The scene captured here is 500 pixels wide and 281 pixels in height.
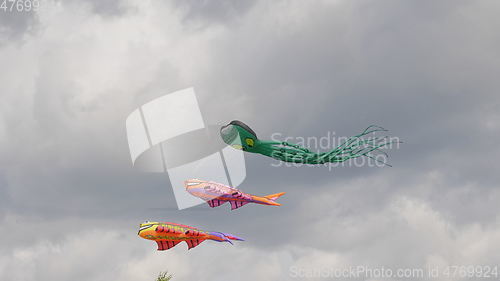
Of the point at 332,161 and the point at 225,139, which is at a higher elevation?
the point at 225,139

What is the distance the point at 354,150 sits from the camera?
70.9 m

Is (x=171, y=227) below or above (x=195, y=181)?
below

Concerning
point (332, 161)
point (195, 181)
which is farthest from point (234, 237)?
point (332, 161)

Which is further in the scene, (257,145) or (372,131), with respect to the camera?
(257,145)

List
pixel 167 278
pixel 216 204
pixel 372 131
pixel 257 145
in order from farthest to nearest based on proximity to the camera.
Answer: pixel 167 278, pixel 216 204, pixel 257 145, pixel 372 131

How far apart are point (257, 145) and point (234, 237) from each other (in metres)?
18.7

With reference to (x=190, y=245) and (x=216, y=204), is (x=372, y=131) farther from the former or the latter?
(x=190, y=245)

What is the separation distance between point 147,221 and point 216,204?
9.38 m

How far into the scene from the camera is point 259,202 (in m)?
89.2

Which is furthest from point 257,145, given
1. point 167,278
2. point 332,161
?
point 167,278

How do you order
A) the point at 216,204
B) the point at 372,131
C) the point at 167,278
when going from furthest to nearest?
1. the point at 167,278
2. the point at 216,204
3. the point at 372,131

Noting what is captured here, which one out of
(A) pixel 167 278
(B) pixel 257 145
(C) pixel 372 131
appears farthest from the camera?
(A) pixel 167 278

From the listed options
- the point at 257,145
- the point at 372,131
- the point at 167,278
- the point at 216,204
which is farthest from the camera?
the point at 167,278

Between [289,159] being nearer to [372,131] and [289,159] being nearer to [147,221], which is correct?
[372,131]
